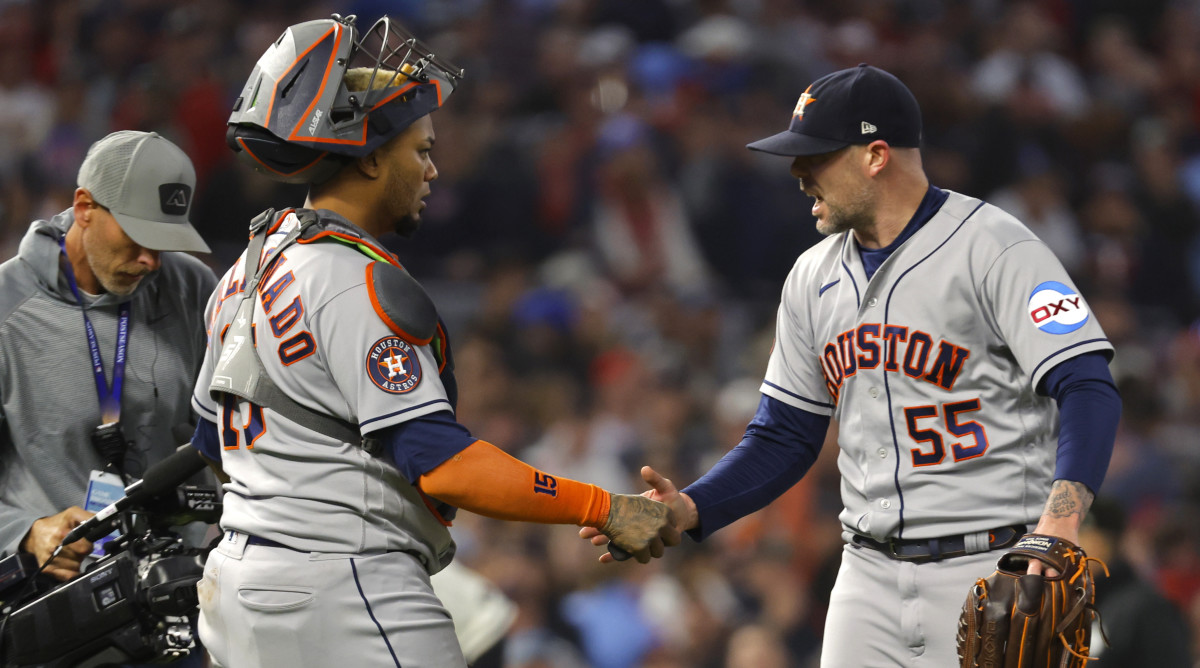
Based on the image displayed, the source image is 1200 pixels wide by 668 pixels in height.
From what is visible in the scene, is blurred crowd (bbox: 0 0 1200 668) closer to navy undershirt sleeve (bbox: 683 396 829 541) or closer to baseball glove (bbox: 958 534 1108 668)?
navy undershirt sleeve (bbox: 683 396 829 541)

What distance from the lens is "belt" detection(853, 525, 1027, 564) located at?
3275 millimetres

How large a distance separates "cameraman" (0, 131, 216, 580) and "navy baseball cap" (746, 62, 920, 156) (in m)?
1.71

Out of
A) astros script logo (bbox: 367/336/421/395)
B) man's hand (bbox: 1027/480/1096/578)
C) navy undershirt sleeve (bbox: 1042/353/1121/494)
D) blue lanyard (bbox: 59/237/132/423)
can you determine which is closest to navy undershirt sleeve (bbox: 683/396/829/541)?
navy undershirt sleeve (bbox: 1042/353/1121/494)

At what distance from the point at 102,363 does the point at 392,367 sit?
57.9 inches

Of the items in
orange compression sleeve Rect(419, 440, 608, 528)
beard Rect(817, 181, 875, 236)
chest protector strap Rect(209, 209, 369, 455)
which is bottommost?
orange compression sleeve Rect(419, 440, 608, 528)

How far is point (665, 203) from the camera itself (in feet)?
29.7

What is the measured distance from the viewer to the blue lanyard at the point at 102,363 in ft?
12.6

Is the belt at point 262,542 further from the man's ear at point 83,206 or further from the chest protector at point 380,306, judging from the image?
the man's ear at point 83,206

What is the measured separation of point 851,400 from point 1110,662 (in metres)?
2.53

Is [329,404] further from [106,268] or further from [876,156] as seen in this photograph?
[876,156]

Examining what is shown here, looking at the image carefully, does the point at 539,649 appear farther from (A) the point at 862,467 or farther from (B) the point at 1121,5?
(B) the point at 1121,5

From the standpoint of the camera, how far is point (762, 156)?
376 inches

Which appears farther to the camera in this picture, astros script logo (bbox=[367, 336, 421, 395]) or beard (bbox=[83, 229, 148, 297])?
beard (bbox=[83, 229, 148, 297])

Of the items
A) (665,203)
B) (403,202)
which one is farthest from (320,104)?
(665,203)
